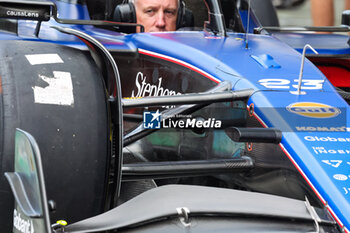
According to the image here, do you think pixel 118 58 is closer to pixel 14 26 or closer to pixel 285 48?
pixel 14 26

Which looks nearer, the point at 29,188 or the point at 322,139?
the point at 29,188

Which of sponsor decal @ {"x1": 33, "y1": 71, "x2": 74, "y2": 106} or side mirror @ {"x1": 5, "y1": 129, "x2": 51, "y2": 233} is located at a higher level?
sponsor decal @ {"x1": 33, "y1": 71, "x2": 74, "y2": 106}

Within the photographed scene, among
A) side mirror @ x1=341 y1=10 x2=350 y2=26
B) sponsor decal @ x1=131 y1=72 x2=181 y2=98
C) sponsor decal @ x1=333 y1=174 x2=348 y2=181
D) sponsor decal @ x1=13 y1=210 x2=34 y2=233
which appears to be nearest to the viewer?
sponsor decal @ x1=13 y1=210 x2=34 y2=233

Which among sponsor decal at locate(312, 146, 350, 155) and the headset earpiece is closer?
sponsor decal at locate(312, 146, 350, 155)

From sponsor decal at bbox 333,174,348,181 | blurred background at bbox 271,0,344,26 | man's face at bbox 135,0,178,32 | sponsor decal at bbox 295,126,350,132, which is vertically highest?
man's face at bbox 135,0,178,32

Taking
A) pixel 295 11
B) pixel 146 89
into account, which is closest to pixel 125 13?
pixel 146 89

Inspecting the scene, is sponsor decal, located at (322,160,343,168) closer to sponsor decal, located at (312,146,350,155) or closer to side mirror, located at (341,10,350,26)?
sponsor decal, located at (312,146,350,155)

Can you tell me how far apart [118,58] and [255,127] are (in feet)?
2.55

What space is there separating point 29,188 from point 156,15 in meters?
1.64

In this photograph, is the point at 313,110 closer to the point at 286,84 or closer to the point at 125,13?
the point at 286,84

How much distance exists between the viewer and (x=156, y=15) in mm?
3301

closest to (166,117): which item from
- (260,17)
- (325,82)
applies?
(325,82)

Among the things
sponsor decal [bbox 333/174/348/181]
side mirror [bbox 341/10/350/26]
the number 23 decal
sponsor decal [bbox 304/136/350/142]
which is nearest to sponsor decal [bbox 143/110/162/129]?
the number 23 decal

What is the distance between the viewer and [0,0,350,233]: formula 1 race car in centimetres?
190
